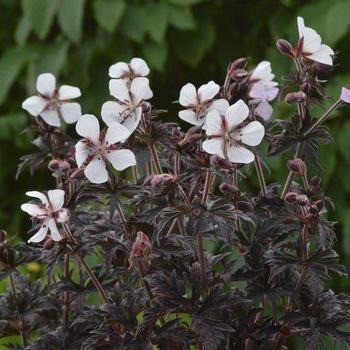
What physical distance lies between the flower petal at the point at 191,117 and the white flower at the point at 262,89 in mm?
98

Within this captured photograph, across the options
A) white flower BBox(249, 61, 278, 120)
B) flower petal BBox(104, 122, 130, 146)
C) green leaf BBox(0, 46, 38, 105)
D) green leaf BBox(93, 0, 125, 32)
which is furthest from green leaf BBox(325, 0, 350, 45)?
flower petal BBox(104, 122, 130, 146)

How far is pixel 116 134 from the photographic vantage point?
1.06m

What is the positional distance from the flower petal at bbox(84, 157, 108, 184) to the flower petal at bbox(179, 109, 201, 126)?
116 millimetres

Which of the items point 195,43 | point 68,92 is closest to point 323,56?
point 68,92

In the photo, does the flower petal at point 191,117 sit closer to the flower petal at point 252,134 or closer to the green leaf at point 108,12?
the flower petal at point 252,134

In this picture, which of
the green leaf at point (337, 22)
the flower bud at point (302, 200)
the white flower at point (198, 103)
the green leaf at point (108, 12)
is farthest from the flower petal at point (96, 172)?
the green leaf at point (108, 12)

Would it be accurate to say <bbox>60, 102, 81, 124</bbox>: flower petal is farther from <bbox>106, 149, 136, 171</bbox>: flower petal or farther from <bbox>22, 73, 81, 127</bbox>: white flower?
<bbox>106, 149, 136, 171</bbox>: flower petal

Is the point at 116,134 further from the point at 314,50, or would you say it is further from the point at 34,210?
the point at 314,50

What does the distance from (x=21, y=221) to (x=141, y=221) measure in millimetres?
1739

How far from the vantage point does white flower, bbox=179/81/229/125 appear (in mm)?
1097

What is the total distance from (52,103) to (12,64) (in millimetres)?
1369

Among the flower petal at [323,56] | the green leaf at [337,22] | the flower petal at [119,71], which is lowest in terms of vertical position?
the green leaf at [337,22]

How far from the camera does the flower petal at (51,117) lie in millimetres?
1270

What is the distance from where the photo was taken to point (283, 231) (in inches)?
43.3
